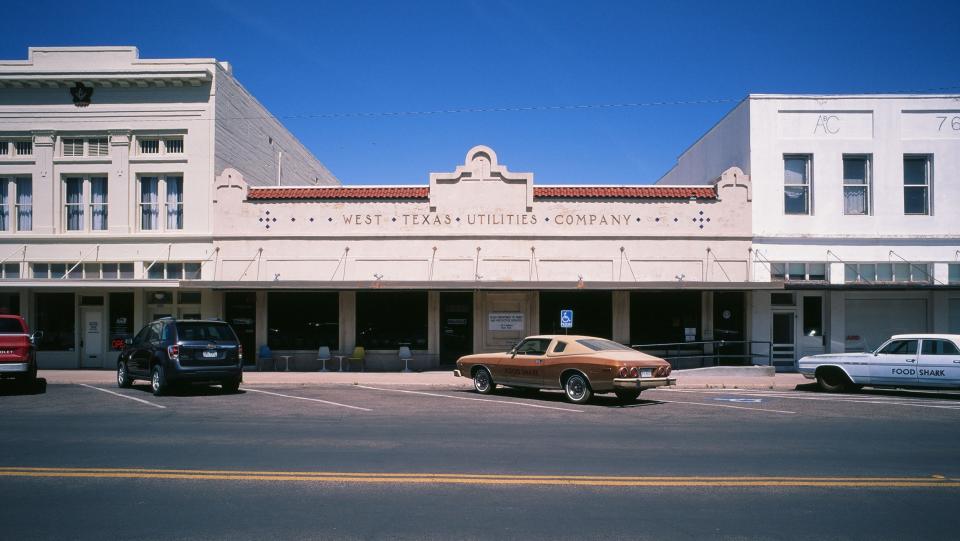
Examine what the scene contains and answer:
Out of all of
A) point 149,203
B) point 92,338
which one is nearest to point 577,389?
point 149,203

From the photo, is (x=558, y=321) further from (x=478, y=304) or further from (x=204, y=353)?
(x=204, y=353)

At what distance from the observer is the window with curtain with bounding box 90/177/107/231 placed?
73.8ft

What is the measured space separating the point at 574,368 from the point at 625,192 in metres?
9.72

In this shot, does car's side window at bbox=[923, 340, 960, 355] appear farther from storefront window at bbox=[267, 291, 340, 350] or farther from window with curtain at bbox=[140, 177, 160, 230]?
window with curtain at bbox=[140, 177, 160, 230]

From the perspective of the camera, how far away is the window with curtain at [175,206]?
884 inches

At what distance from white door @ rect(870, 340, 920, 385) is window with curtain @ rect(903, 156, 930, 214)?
311 inches

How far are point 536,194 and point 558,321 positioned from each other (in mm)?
4195

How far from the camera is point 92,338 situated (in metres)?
22.5

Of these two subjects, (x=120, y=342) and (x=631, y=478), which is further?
(x=120, y=342)

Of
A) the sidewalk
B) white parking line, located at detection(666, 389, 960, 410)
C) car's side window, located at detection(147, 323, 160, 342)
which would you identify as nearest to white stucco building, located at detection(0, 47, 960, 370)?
the sidewalk

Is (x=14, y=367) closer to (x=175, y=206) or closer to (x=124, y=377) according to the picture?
(x=124, y=377)

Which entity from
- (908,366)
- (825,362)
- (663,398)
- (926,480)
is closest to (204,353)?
(663,398)

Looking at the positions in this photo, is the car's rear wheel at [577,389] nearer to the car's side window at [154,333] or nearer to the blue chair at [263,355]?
the car's side window at [154,333]

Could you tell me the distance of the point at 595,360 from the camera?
13531 mm
